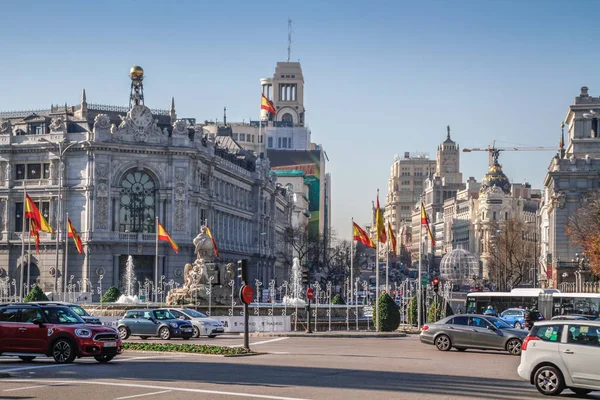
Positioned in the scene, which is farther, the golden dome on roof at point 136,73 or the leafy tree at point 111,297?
the golden dome on roof at point 136,73

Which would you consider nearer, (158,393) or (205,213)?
(158,393)

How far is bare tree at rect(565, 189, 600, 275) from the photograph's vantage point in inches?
3221

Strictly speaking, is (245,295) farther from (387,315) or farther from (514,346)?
(387,315)

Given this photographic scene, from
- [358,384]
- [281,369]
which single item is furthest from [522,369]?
[281,369]

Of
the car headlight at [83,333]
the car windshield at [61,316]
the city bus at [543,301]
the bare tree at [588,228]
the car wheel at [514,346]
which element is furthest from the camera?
the bare tree at [588,228]

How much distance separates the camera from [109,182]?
4122 inches

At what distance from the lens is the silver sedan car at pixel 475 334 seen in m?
41.9

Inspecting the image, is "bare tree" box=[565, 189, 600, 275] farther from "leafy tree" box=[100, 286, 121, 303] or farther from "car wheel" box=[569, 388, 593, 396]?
"car wheel" box=[569, 388, 593, 396]

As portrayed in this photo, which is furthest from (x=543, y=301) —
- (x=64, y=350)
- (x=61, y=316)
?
(x=64, y=350)

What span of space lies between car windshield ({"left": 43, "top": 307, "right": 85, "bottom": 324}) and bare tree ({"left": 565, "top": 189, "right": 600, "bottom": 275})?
164ft

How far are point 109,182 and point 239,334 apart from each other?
48.5m

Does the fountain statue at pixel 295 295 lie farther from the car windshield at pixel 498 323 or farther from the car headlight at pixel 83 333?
the car headlight at pixel 83 333

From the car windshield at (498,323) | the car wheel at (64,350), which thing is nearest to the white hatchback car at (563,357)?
the car wheel at (64,350)

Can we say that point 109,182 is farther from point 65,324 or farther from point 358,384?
point 358,384
